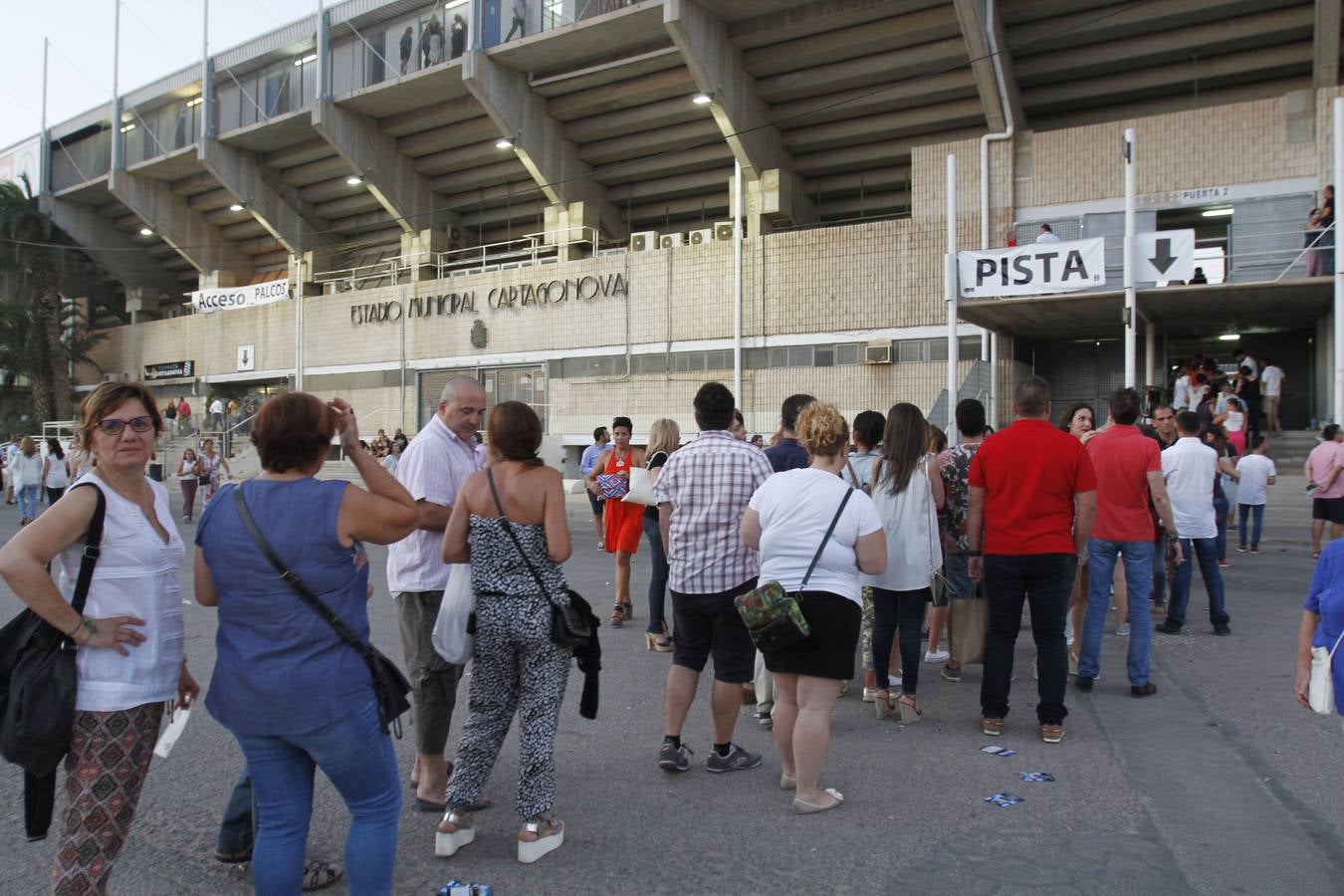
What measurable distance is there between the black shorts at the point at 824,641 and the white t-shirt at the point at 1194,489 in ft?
15.7

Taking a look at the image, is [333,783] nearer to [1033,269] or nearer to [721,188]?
[1033,269]

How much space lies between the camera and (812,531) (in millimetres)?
3828

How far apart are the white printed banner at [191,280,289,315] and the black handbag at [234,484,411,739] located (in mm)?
31558

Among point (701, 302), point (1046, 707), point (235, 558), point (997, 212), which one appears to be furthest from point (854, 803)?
point (701, 302)

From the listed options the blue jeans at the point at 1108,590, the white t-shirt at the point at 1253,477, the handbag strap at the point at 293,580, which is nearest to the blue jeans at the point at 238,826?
the handbag strap at the point at 293,580

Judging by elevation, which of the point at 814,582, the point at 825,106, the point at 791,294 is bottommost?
the point at 814,582

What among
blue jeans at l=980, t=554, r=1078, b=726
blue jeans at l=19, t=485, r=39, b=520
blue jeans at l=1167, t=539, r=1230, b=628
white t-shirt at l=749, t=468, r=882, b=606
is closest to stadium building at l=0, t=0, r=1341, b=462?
blue jeans at l=1167, t=539, r=1230, b=628

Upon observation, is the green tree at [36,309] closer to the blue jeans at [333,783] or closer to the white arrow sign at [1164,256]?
the white arrow sign at [1164,256]

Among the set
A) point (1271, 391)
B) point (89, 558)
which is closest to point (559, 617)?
point (89, 558)

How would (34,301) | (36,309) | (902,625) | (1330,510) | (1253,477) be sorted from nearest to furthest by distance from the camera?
(902,625), (1330,510), (1253,477), (34,301), (36,309)

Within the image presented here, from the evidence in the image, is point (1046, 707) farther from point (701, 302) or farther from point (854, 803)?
point (701, 302)

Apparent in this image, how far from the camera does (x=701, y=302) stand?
23.4 meters

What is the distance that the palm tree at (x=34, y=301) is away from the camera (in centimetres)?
3469

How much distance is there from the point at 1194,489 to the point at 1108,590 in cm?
236
